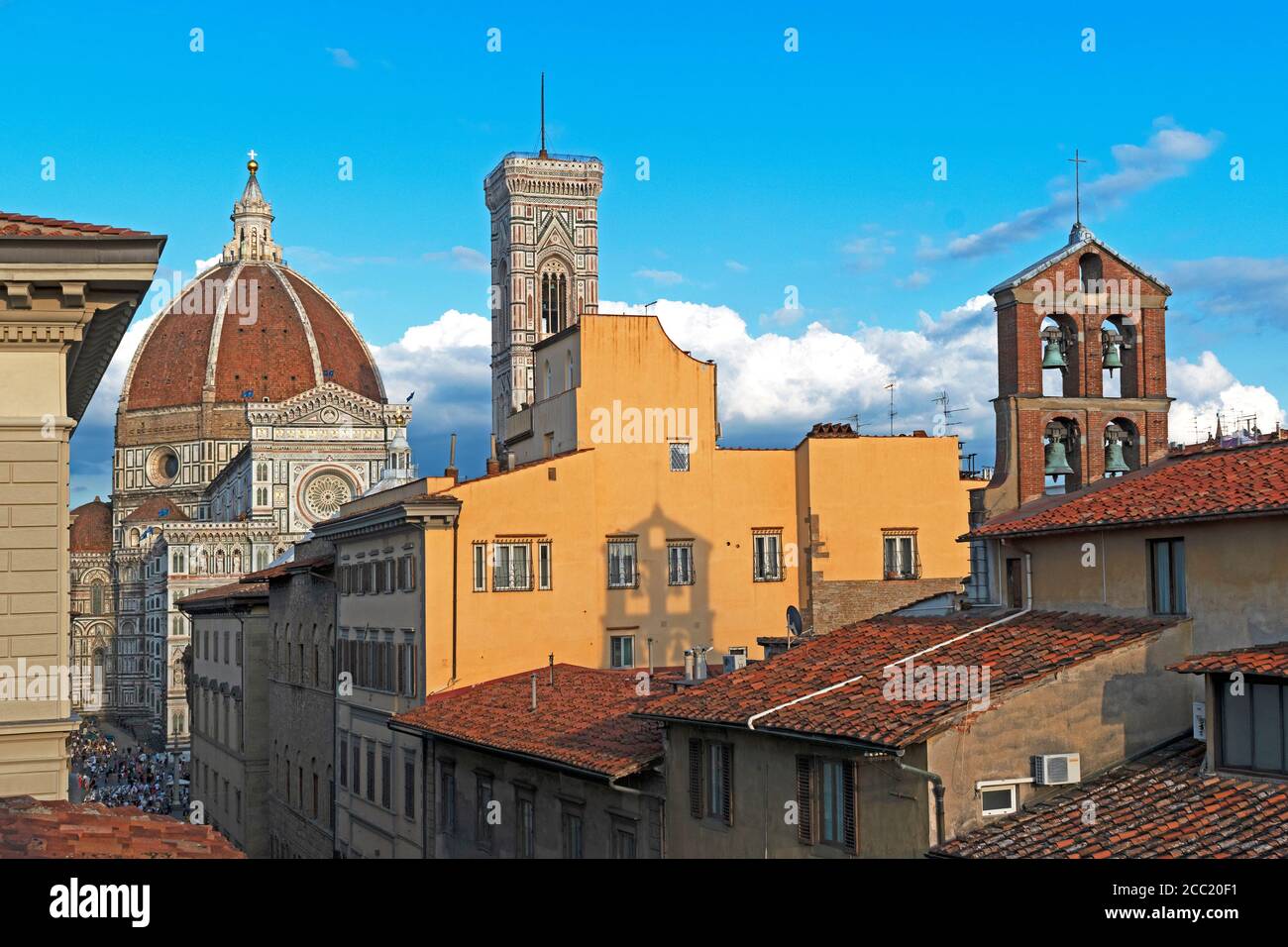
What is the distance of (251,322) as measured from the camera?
17250 centimetres

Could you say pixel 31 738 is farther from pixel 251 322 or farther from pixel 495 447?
pixel 251 322

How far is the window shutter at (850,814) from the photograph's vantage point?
61.7 feet

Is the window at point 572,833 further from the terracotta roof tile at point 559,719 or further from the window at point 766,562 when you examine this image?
the window at point 766,562

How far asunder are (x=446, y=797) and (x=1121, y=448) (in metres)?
15.5

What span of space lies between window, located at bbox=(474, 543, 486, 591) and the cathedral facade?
98554 mm

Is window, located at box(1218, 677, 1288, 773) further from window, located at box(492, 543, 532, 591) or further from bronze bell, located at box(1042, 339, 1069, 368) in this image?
window, located at box(492, 543, 532, 591)

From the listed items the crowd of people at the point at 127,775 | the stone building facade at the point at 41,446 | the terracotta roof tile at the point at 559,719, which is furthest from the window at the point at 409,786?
the crowd of people at the point at 127,775

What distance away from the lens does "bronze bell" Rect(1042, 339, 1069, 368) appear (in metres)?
26.3

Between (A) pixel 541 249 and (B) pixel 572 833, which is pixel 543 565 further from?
(A) pixel 541 249

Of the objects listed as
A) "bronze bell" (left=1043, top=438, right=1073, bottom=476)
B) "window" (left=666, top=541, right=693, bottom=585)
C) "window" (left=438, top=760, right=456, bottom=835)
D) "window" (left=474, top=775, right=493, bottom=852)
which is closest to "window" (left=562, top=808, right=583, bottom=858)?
"window" (left=474, top=775, right=493, bottom=852)

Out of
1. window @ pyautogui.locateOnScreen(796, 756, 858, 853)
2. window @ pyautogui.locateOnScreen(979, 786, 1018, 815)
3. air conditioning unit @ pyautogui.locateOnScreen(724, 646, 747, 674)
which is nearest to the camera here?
window @ pyautogui.locateOnScreen(979, 786, 1018, 815)
